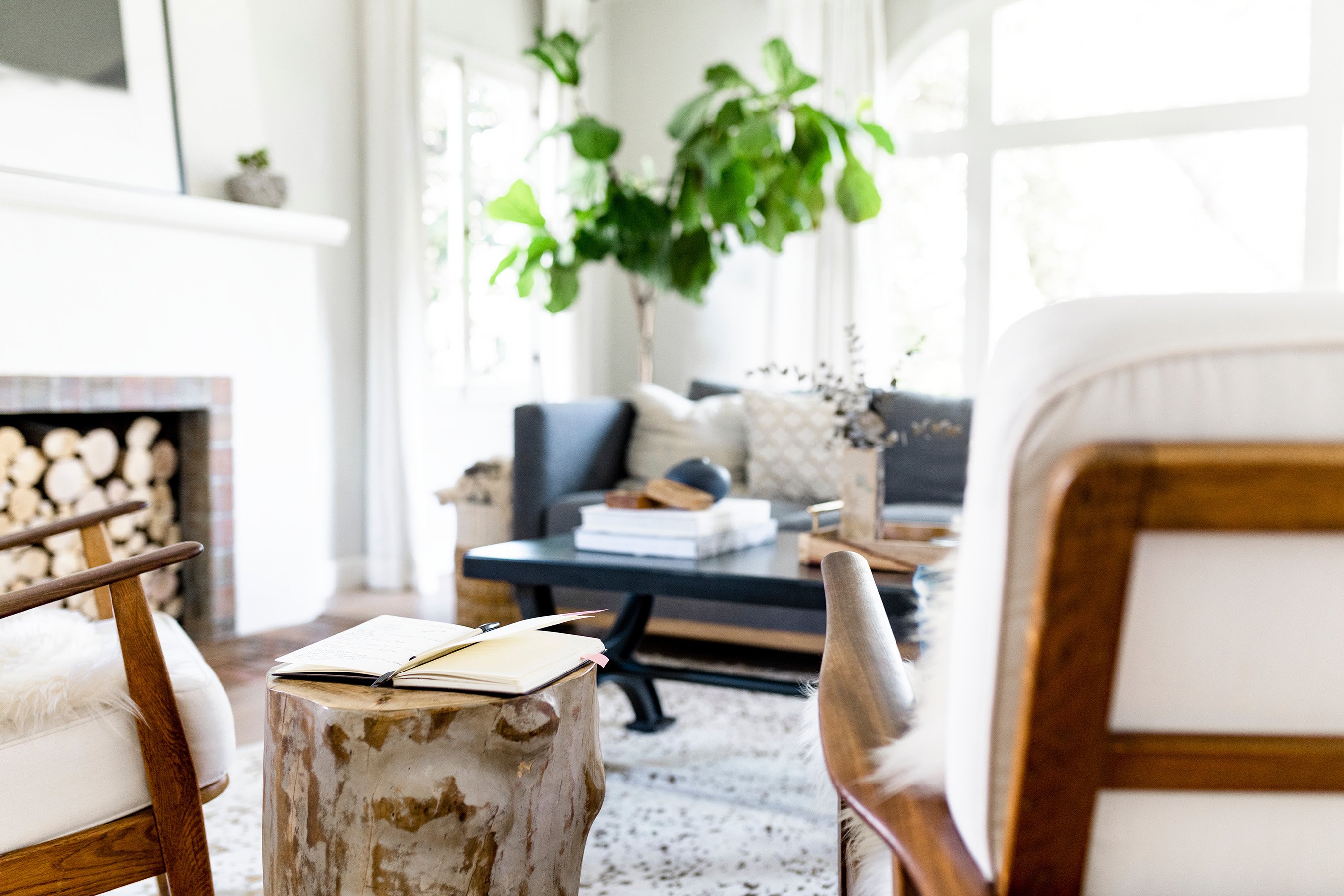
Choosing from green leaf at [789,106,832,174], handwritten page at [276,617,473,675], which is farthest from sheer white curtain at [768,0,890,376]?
handwritten page at [276,617,473,675]

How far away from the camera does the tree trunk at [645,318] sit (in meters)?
4.67

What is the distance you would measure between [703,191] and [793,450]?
4.66ft

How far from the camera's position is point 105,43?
3.19m

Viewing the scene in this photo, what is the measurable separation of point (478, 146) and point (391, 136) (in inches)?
27.0

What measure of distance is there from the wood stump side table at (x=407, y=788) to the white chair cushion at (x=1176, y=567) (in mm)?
688

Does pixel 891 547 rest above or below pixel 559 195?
below

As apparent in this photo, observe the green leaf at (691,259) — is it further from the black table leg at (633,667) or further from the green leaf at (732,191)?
the black table leg at (633,667)

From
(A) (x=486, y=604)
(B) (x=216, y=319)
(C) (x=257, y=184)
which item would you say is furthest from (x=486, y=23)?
(A) (x=486, y=604)

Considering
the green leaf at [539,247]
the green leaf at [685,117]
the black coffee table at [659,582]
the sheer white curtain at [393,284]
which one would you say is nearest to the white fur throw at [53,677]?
the black coffee table at [659,582]

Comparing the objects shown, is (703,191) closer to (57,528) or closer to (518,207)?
(518,207)

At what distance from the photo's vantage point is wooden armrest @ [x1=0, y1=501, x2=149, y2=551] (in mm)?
1649

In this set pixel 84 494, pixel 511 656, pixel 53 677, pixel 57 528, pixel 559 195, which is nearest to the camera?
pixel 511 656

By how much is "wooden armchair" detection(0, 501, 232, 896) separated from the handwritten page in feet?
0.66

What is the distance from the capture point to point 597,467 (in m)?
3.60
